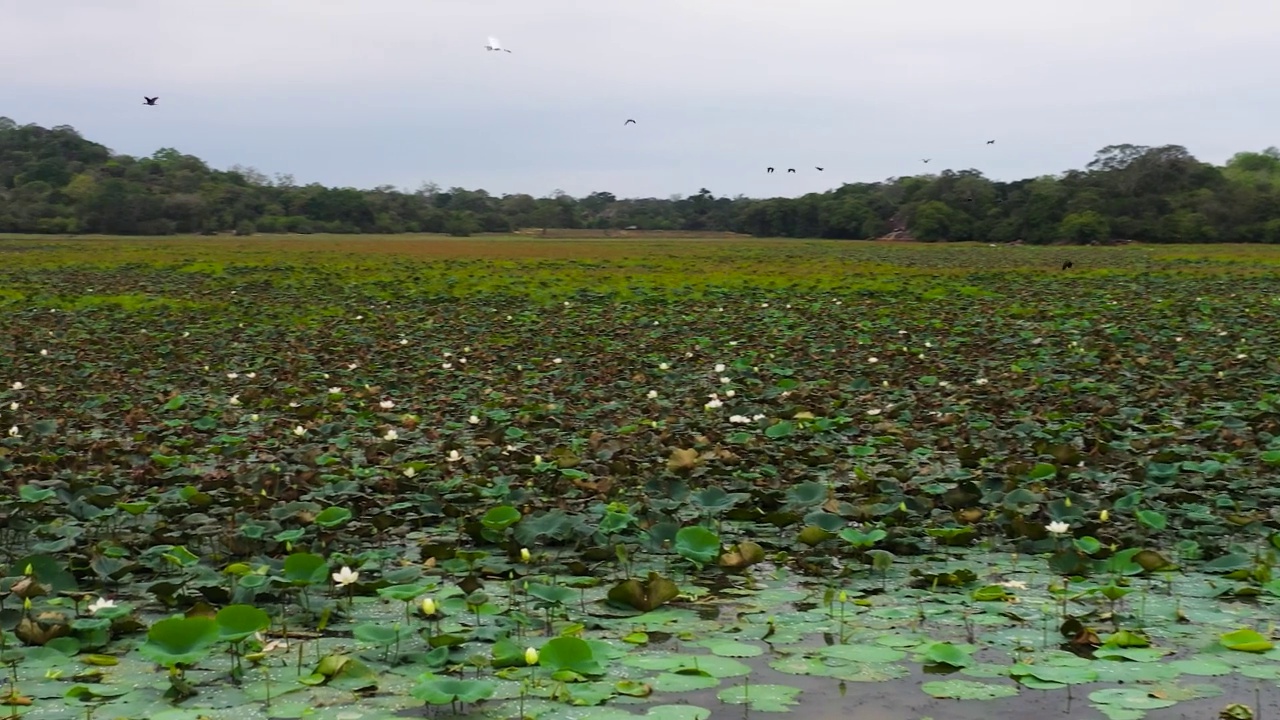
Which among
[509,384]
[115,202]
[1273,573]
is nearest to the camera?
[1273,573]

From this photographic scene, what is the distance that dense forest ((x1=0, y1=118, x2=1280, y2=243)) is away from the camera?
51.4 metres

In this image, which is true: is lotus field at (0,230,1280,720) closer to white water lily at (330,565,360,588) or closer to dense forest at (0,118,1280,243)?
white water lily at (330,565,360,588)

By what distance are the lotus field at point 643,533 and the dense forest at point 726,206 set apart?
45.6m

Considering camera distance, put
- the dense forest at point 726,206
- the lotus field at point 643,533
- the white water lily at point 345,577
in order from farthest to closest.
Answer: the dense forest at point 726,206
the white water lily at point 345,577
the lotus field at point 643,533

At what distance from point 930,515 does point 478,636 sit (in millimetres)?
2131

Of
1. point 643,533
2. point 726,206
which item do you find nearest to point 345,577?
point 643,533

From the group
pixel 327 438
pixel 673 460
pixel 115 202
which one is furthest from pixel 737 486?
pixel 115 202

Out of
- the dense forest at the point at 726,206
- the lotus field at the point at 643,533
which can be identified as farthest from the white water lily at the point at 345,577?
the dense forest at the point at 726,206

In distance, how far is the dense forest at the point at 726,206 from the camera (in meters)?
51.4

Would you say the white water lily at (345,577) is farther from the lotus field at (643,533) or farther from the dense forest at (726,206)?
the dense forest at (726,206)

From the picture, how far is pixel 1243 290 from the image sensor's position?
1828 centimetres

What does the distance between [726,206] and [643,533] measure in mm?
82220

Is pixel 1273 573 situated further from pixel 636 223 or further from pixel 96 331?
pixel 636 223

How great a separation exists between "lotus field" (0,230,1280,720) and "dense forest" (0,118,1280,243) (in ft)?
150
